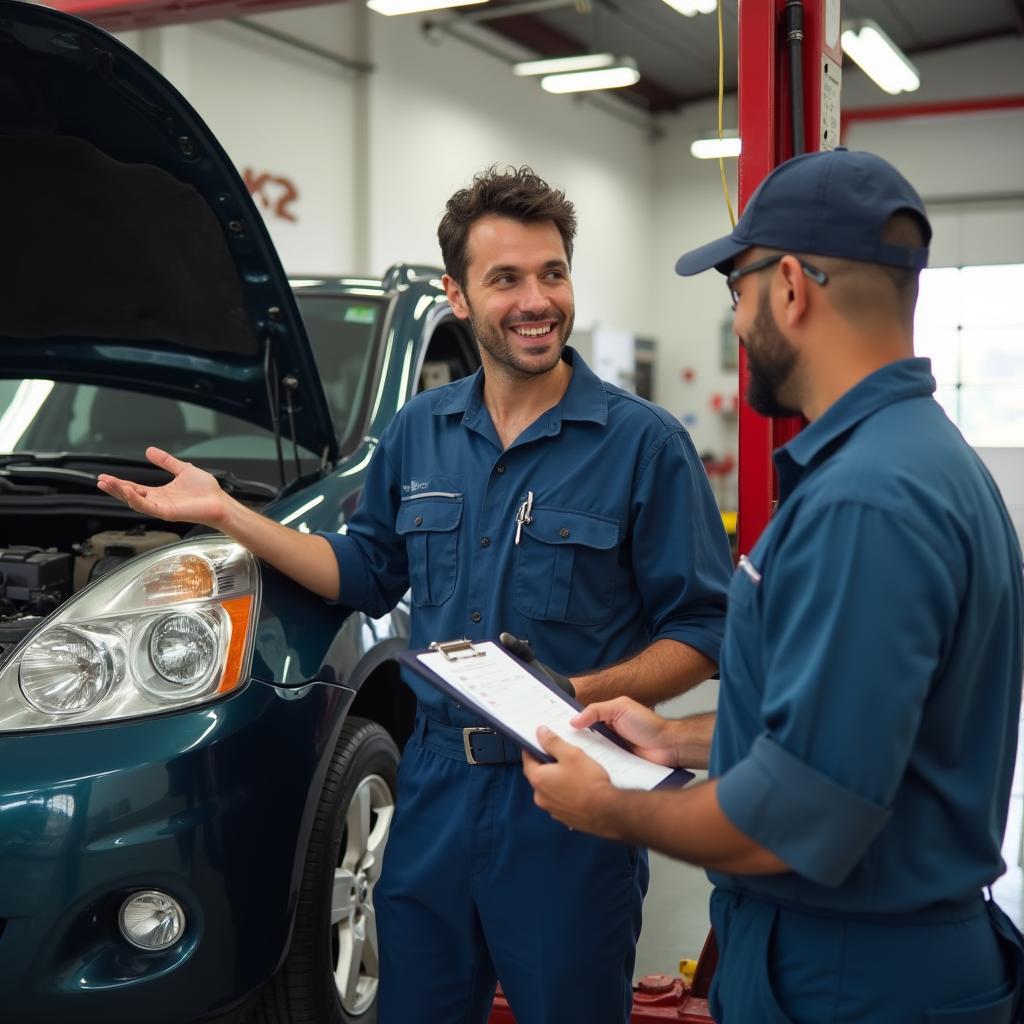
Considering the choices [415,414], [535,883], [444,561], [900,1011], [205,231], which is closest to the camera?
[900,1011]

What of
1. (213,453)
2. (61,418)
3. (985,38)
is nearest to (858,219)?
(213,453)

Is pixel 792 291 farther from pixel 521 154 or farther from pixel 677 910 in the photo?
pixel 521 154

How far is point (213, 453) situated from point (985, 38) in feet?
46.8

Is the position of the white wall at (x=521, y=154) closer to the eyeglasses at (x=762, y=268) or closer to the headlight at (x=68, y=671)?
the headlight at (x=68, y=671)

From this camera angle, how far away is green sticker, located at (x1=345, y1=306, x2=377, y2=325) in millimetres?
3395

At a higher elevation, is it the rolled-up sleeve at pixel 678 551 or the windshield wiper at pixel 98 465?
the windshield wiper at pixel 98 465

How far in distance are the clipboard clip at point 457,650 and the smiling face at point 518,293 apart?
561 mm

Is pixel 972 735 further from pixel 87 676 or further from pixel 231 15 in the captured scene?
pixel 231 15

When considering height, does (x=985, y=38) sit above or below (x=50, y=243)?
above

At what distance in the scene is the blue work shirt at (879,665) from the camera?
3.75 feet

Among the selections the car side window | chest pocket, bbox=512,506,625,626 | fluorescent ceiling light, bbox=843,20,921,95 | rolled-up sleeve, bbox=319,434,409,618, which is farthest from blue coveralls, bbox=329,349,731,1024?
fluorescent ceiling light, bbox=843,20,921,95

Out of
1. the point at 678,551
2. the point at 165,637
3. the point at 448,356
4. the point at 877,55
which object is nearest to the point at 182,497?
the point at 165,637

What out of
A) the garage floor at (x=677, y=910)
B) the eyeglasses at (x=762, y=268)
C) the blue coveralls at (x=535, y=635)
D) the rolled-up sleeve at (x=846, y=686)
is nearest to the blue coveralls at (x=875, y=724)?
the rolled-up sleeve at (x=846, y=686)

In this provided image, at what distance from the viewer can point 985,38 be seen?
14.9m
